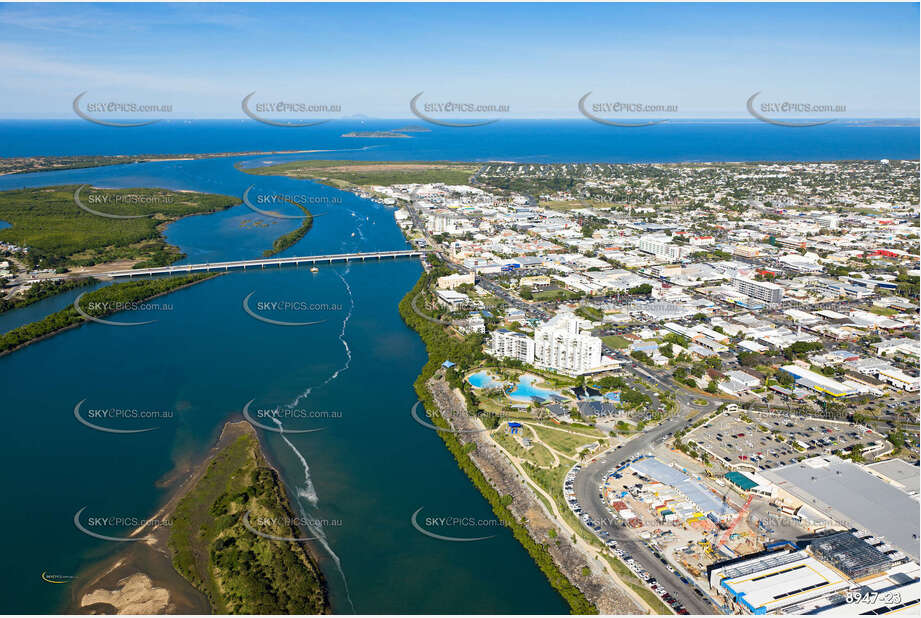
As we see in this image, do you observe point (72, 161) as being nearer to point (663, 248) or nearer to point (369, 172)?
point (369, 172)

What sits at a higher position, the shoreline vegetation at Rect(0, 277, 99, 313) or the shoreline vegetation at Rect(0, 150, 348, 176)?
the shoreline vegetation at Rect(0, 150, 348, 176)

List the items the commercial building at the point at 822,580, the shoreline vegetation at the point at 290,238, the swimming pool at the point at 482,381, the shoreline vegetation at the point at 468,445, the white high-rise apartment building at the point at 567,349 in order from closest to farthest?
the commercial building at the point at 822,580, the shoreline vegetation at the point at 468,445, the swimming pool at the point at 482,381, the white high-rise apartment building at the point at 567,349, the shoreline vegetation at the point at 290,238

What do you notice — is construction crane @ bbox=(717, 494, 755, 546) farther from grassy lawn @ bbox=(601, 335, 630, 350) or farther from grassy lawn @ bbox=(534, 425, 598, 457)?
grassy lawn @ bbox=(601, 335, 630, 350)

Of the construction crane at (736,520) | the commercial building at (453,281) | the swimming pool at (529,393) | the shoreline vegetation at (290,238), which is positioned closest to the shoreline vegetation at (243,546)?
the swimming pool at (529,393)

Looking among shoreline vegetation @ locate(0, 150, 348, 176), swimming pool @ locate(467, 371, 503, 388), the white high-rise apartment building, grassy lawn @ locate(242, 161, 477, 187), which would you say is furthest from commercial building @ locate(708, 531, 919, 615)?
shoreline vegetation @ locate(0, 150, 348, 176)

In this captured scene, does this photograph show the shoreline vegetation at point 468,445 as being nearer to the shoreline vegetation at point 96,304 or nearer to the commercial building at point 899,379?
the shoreline vegetation at point 96,304

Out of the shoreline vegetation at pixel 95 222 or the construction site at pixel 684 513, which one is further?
the shoreline vegetation at pixel 95 222

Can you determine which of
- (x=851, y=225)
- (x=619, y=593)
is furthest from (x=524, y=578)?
(x=851, y=225)
